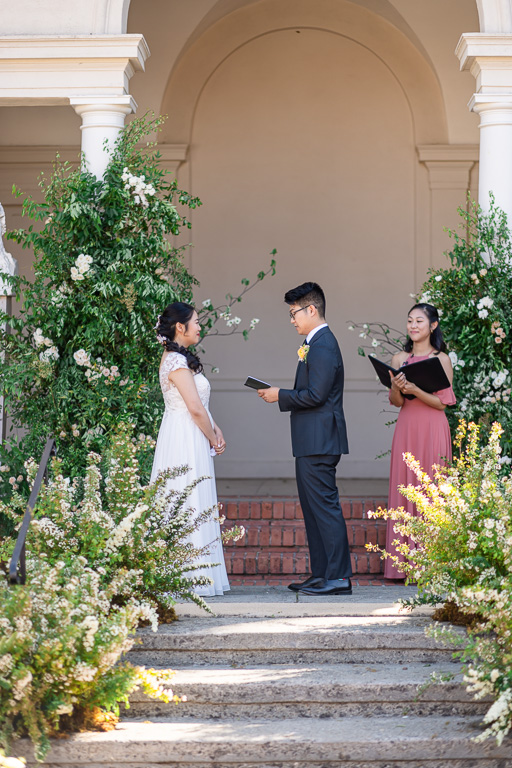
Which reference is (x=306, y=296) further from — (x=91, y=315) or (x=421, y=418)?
(x=91, y=315)

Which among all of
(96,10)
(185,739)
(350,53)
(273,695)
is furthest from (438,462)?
(350,53)

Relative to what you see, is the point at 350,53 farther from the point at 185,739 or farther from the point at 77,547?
the point at 185,739

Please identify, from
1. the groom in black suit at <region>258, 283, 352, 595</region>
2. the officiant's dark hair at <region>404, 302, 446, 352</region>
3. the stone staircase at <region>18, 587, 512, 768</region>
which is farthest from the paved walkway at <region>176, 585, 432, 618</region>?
the officiant's dark hair at <region>404, 302, 446, 352</region>

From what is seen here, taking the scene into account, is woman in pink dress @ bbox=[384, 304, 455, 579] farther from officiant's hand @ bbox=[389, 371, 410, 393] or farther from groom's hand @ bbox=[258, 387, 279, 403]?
groom's hand @ bbox=[258, 387, 279, 403]

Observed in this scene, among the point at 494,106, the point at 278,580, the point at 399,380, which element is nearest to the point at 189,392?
the point at 399,380

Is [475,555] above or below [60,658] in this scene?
above

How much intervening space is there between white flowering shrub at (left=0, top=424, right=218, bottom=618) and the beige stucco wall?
4541 mm

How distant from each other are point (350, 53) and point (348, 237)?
1.80 metres

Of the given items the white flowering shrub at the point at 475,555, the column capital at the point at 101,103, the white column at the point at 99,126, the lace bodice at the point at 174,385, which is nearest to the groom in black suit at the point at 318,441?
the lace bodice at the point at 174,385

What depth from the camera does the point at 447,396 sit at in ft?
19.9

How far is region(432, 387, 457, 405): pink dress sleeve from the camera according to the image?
6039 mm

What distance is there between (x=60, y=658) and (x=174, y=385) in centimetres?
223

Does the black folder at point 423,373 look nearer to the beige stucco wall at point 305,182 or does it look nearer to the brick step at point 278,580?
the brick step at point 278,580

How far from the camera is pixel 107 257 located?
6305 mm
